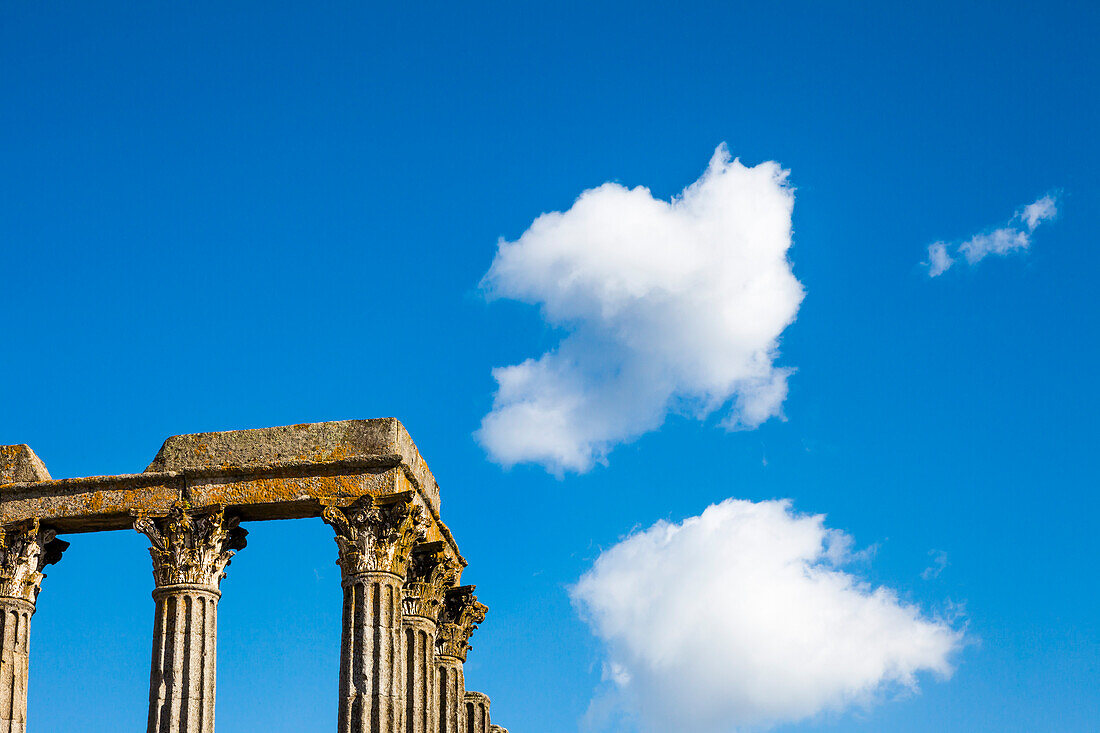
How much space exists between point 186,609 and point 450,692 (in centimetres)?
811

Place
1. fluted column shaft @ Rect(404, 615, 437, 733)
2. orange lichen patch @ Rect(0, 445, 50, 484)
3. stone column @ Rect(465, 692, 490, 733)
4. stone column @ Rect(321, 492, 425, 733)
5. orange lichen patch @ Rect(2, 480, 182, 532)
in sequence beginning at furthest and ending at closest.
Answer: stone column @ Rect(465, 692, 490, 733) < fluted column shaft @ Rect(404, 615, 437, 733) < orange lichen patch @ Rect(0, 445, 50, 484) < orange lichen patch @ Rect(2, 480, 182, 532) < stone column @ Rect(321, 492, 425, 733)

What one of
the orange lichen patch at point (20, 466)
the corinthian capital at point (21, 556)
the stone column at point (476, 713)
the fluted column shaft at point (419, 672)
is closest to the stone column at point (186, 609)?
the corinthian capital at point (21, 556)

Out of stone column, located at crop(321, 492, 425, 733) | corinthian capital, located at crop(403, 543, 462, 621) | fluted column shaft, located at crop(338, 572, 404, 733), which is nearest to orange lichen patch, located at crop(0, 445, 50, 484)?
stone column, located at crop(321, 492, 425, 733)

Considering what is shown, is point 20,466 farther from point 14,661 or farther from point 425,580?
point 425,580

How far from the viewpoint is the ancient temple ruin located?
69.3 ft

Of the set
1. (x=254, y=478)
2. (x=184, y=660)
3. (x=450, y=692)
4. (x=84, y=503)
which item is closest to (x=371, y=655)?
(x=184, y=660)

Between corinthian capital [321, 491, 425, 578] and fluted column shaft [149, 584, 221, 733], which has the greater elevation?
corinthian capital [321, 491, 425, 578]

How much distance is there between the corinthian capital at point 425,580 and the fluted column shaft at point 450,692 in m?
2.75

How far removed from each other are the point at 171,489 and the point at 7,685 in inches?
174

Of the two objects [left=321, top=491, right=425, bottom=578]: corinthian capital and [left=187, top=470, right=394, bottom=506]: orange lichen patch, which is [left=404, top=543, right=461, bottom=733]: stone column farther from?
[left=187, top=470, right=394, bottom=506]: orange lichen patch

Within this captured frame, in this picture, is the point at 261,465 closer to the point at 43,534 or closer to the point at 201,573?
the point at 201,573

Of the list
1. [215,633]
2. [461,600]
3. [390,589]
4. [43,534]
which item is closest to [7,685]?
[43,534]

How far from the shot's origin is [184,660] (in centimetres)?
2138

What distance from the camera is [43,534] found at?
2322 centimetres
